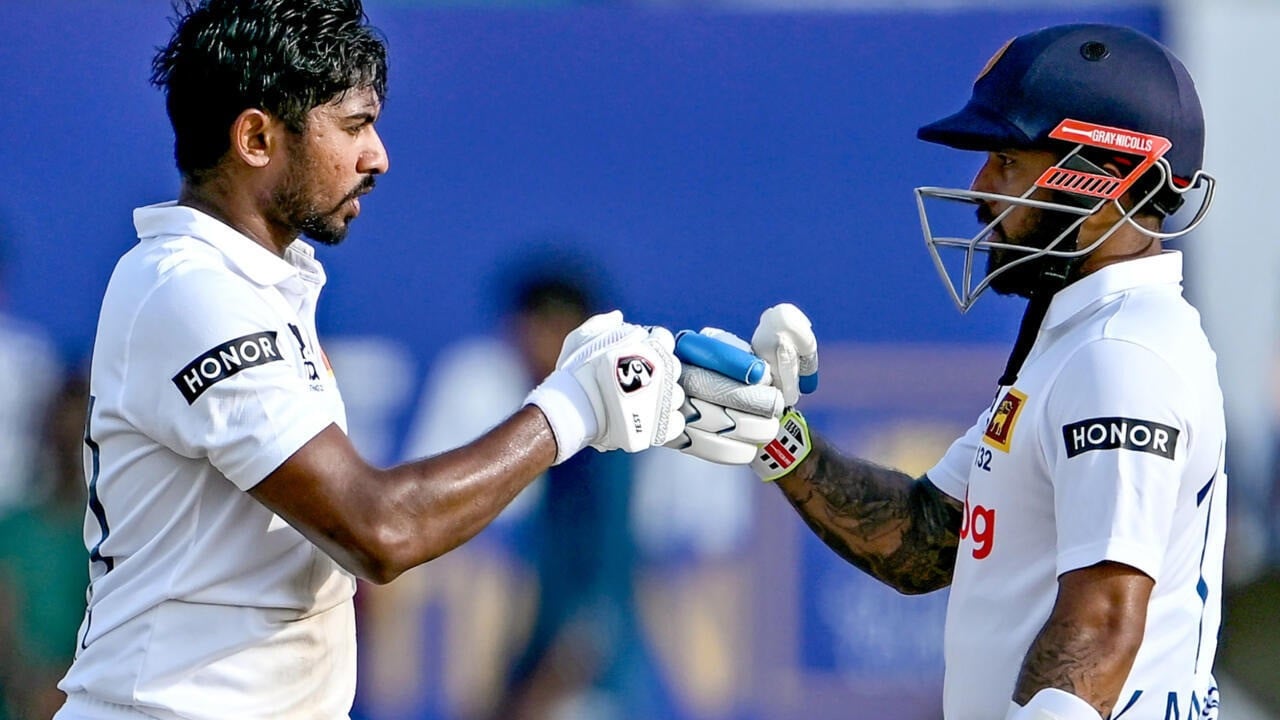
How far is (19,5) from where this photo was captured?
522 centimetres

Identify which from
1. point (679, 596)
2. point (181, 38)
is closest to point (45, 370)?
point (679, 596)

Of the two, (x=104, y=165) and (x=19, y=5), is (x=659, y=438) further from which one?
(x=19, y=5)

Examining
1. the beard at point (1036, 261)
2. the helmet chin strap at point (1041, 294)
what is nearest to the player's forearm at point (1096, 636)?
the helmet chin strap at point (1041, 294)

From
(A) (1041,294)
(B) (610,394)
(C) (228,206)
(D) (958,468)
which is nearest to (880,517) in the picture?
(D) (958,468)

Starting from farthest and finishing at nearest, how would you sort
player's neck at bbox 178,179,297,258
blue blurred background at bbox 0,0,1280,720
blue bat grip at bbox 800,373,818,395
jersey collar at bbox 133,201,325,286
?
blue blurred background at bbox 0,0,1280,720
blue bat grip at bbox 800,373,818,395
player's neck at bbox 178,179,297,258
jersey collar at bbox 133,201,325,286

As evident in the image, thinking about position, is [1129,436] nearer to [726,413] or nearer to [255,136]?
[726,413]

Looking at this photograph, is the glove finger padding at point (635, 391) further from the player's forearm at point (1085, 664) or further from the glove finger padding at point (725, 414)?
the player's forearm at point (1085, 664)

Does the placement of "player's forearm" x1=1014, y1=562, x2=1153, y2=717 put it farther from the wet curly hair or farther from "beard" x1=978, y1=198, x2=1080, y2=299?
the wet curly hair

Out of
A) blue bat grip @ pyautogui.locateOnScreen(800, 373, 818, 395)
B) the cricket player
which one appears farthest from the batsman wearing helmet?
the cricket player

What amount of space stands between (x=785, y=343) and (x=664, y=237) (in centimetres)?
207

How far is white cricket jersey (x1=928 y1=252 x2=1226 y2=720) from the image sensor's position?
2.42 metres

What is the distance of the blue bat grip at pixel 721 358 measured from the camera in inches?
119

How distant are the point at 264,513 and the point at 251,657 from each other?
222 millimetres

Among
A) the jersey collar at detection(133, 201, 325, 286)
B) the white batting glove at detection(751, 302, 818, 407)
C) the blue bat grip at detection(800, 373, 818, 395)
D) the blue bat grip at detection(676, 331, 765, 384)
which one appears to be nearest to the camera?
the jersey collar at detection(133, 201, 325, 286)
